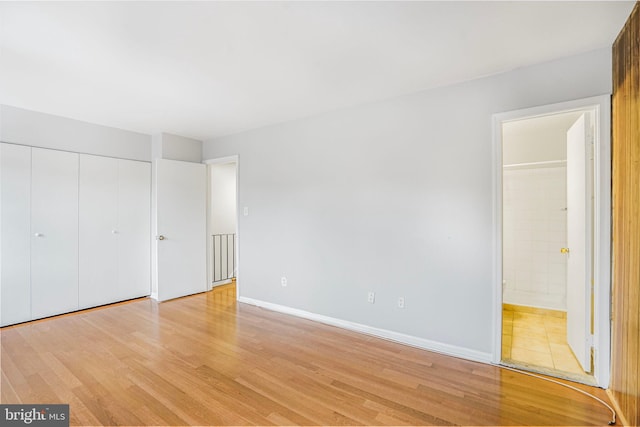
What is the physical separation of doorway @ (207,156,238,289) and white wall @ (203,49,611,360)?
1591mm

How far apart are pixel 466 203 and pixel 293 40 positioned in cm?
193

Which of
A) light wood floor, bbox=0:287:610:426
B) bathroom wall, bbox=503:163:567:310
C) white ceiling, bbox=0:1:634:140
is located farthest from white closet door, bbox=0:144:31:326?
bathroom wall, bbox=503:163:567:310

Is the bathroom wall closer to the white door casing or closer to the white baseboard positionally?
the white door casing

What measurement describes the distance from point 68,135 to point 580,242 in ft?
18.4

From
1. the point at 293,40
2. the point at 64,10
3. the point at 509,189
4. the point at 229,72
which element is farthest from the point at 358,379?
the point at 509,189

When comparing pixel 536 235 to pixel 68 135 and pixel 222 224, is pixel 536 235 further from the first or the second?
pixel 68 135

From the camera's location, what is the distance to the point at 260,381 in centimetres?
225

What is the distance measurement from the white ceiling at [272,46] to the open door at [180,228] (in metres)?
1.44

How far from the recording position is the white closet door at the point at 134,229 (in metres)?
4.27

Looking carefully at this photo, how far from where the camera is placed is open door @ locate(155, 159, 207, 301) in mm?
4250

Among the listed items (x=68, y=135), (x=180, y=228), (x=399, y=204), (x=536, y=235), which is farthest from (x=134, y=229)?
(x=536, y=235)

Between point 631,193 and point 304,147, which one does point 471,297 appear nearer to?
point 631,193

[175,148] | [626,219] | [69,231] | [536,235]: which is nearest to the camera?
[626,219]

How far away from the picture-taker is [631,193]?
174 centimetres
